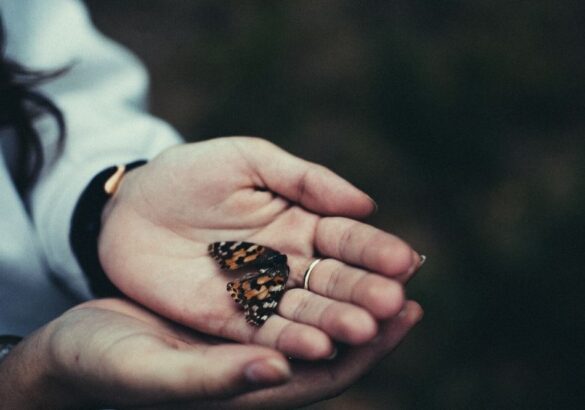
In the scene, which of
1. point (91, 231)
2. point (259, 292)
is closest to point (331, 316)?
point (259, 292)

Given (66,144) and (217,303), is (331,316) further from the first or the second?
(66,144)

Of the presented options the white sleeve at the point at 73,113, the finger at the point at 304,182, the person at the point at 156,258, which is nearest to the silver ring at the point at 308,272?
the person at the point at 156,258

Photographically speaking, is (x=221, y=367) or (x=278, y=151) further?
(x=278, y=151)

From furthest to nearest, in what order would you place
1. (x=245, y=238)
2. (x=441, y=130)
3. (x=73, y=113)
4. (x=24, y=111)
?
1. (x=441, y=130)
2. (x=73, y=113)
3. (x=24, y=111)
4. (x=245, y=238)

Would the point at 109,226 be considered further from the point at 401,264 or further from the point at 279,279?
the point at 401,264

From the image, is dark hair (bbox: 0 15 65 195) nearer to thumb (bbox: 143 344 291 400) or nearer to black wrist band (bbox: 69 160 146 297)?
black wrist band (bbox: 69 160 146 297)

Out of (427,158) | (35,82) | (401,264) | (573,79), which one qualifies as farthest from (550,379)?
(35,82)

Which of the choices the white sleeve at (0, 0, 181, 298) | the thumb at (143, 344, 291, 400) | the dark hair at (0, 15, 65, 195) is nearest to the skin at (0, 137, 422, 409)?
the thumb at (143, 344, 291, 400)
